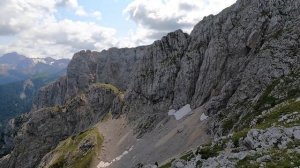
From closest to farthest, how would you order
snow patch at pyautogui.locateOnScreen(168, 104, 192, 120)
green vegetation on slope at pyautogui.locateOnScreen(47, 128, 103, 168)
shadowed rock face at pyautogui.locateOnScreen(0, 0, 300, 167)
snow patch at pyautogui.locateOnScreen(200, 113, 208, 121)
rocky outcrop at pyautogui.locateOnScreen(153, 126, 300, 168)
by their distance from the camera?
1. rocky outcrop at pyautogui.locateOnScreen(153, 126, 300, 168)
2. shadowed rock face at pyautogui.locateOnScreen(0, 0, 300, 167)
3. snow patch at pyautogui.locateOnScreen(200, 113, 208, 121)
4. snow patch at pyautogui.locateOnScreen(168, 104, 192, 120)
5. green vegetation on slope at pyautogui.locateOnScreen(47, 128, 103, 168)

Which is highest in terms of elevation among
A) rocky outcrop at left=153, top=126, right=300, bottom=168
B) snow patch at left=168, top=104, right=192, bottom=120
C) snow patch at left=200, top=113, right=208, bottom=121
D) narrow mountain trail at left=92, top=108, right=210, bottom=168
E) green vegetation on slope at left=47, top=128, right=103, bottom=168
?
rocky outcrop at left=153, top=126, right=300, bottom=168

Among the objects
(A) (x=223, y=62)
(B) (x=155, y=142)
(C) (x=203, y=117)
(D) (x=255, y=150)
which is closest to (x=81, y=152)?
(B) (x=155, y=142)

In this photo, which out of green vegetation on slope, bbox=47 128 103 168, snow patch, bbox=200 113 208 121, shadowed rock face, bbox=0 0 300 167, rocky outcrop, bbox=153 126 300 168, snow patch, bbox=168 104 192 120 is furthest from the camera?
green vegetation on slope, bbox=47 128 103 168

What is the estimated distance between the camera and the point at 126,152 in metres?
165

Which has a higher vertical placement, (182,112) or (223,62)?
(223,62)

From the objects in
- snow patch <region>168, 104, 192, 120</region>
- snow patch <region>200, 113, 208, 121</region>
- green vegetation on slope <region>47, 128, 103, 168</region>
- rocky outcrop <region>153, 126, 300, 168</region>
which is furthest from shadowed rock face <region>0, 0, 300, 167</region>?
rocky outcrop <region>153, 126, 300, 168</region>

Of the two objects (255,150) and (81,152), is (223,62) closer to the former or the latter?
(81,152)

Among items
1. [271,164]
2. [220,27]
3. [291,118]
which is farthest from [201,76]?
[271,164]

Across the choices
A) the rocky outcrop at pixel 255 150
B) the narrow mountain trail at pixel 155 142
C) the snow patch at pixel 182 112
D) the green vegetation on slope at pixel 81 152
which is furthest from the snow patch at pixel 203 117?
the rocky outcrop at pixel 255 150

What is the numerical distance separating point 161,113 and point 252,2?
2449 inches

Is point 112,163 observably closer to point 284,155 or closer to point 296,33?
point 296,33

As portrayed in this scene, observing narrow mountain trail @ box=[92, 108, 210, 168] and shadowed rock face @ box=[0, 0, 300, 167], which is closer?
shadowed rock face @ box=[0, 0, 300, 167]

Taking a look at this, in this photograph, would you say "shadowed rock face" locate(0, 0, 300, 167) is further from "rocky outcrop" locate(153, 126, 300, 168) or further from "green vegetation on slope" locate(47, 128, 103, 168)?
"rocky outcrop" locate(153, 126, 300, 168)

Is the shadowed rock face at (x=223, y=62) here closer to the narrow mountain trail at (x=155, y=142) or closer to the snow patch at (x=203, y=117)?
the snow patch at (x=203, y=117)
